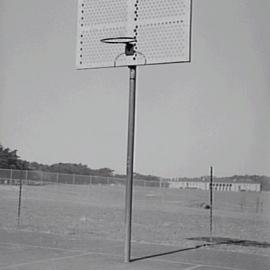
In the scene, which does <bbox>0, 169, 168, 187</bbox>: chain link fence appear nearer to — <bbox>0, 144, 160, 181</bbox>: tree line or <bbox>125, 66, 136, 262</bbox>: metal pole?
<bbox>0, 144, 160, 181</bbox>: tree line

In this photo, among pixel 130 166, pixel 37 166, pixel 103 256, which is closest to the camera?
pixel 130 166

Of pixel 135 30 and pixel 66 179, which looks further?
pixel 66 179

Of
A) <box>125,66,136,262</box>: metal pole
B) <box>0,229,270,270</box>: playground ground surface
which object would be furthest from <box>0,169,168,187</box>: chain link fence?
<box>125,66,136,262</box>: metal pole

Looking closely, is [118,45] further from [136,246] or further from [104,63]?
[136,246]

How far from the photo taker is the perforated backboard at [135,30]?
7109 mm

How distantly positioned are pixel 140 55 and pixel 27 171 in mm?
32819

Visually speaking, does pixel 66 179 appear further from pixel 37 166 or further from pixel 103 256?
pixel 103 256

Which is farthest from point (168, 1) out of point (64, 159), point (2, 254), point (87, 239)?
point (64, 159)

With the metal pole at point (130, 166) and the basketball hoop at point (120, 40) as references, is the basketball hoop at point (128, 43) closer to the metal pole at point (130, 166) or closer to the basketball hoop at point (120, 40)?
the basketball hoop at point (120, 40)

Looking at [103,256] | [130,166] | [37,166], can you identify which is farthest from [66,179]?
[130,166]

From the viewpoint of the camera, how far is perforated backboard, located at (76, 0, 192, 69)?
23.3ft

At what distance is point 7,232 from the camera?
11164mm

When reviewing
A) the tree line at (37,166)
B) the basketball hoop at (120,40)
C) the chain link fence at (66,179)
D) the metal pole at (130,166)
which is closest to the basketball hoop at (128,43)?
the basketball hoop at (120,40)

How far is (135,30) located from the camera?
7.48 metres
